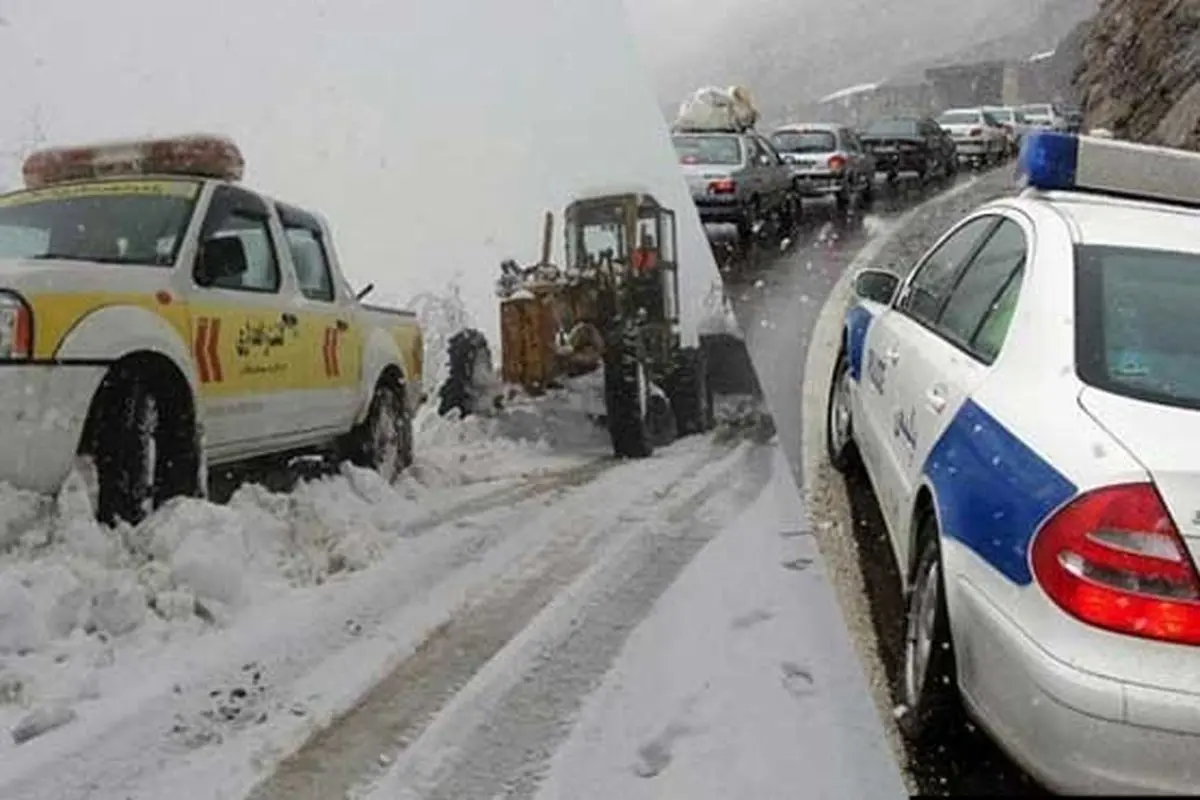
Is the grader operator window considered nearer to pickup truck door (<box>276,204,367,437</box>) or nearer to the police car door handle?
pickup truck door (<box>276,204,367,437</box>)

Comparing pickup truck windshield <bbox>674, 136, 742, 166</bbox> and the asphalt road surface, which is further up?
pickup truck windshield <bbox>674, 136, 742, 166</bbox>

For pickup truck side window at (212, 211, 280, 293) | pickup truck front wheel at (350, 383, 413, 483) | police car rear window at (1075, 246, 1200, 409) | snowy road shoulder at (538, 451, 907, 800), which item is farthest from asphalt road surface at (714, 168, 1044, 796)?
pickup truck side window at (212, 211, 280, 293)

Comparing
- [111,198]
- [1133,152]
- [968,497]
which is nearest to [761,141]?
[1133,152]

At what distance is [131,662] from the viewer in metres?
0.75

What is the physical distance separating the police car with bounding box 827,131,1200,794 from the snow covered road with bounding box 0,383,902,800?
191 mm

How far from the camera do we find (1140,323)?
4.08 feet

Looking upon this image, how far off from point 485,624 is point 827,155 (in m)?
1.34

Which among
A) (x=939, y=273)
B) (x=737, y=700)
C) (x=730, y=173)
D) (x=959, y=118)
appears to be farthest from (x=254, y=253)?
(x=959, y=118)

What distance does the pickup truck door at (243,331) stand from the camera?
80 centimetres

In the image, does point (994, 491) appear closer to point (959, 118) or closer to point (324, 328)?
point (324, 328)

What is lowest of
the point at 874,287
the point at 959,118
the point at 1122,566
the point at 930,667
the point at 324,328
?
the point at 930,667

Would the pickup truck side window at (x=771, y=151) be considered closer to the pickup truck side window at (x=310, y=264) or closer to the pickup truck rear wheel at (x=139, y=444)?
the pickup truck side window at (x=310, y=264)

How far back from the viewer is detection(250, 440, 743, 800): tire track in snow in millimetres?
778

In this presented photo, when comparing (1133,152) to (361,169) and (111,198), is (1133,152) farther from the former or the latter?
(111,198)
